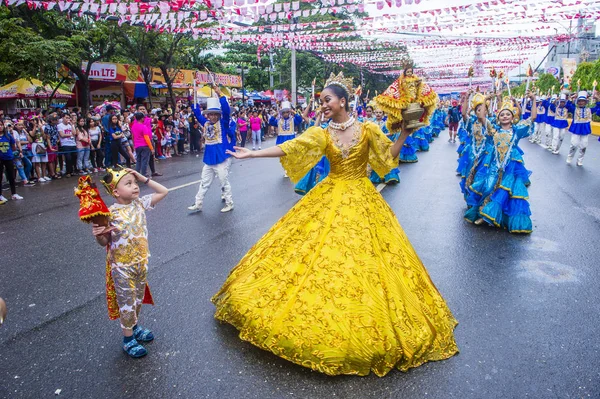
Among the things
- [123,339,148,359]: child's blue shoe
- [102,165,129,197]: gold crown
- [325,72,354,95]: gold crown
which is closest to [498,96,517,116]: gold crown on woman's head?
[325,72,354,95]: gold crown

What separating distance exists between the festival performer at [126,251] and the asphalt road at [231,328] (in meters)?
0.30

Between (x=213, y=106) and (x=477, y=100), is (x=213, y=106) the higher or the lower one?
the lower one

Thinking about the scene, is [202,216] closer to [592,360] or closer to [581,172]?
[592,360]

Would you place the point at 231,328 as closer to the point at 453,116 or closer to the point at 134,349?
the point at 134,349

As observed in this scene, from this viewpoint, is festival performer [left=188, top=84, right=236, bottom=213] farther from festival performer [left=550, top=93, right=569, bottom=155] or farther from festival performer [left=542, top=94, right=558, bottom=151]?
festival performer [left=542, top=94, right=558, bottom=151]

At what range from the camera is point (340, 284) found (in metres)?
3.29

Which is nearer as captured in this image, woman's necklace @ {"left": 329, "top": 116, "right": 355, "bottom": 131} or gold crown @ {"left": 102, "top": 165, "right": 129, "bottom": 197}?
gold crown @ {"left": 102, "top": 165, "right": 129, "bottom": 197}

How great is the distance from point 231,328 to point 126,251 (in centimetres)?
107

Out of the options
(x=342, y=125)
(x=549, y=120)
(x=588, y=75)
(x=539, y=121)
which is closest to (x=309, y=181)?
(x=342, y=125)

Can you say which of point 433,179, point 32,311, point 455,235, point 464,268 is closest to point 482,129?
point 455,235

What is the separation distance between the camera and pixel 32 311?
14.2 feet

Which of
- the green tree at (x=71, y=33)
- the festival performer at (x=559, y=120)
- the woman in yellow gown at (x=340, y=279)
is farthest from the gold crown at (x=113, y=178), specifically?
the festival performer at (x=559, y=120)

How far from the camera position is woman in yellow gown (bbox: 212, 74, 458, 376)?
3156 millimetres

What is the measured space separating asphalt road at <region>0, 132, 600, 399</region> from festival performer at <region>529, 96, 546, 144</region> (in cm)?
1264
